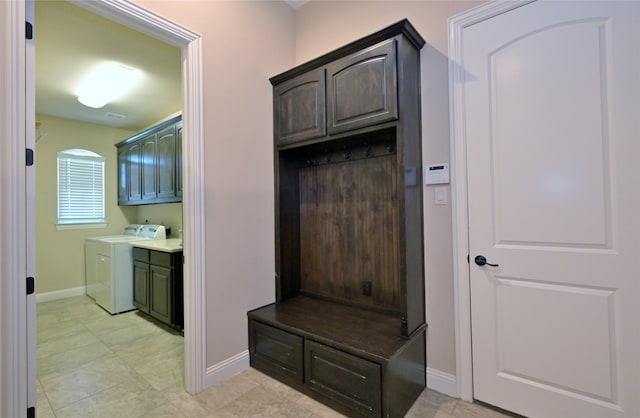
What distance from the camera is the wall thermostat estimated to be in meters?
1.91

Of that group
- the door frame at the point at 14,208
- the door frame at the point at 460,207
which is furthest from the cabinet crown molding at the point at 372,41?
the door frame at the point at 14,208

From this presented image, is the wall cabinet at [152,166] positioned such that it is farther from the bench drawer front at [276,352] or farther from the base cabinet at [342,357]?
the base cabinet at [342,357]

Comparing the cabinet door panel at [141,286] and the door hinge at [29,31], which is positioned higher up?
the door hinge at [29,31]

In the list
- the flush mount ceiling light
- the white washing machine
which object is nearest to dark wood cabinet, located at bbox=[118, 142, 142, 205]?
the white washing machine

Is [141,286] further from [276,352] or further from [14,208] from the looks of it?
[14,208]

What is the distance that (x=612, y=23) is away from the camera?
1.45 metres

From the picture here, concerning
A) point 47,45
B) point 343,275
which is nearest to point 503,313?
point 343,275

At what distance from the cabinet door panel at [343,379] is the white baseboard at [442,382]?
56 centimetres

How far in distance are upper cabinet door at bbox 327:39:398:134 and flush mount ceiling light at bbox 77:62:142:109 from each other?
7.40ft

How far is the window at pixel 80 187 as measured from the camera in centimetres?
436

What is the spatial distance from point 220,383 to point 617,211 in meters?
2.56

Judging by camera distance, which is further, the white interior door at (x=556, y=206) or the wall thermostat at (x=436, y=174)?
the wall thermostat at (x=436, y=174)

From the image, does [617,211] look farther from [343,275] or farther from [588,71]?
[343,275]

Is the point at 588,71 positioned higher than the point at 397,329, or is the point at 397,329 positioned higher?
the point at 588,71
